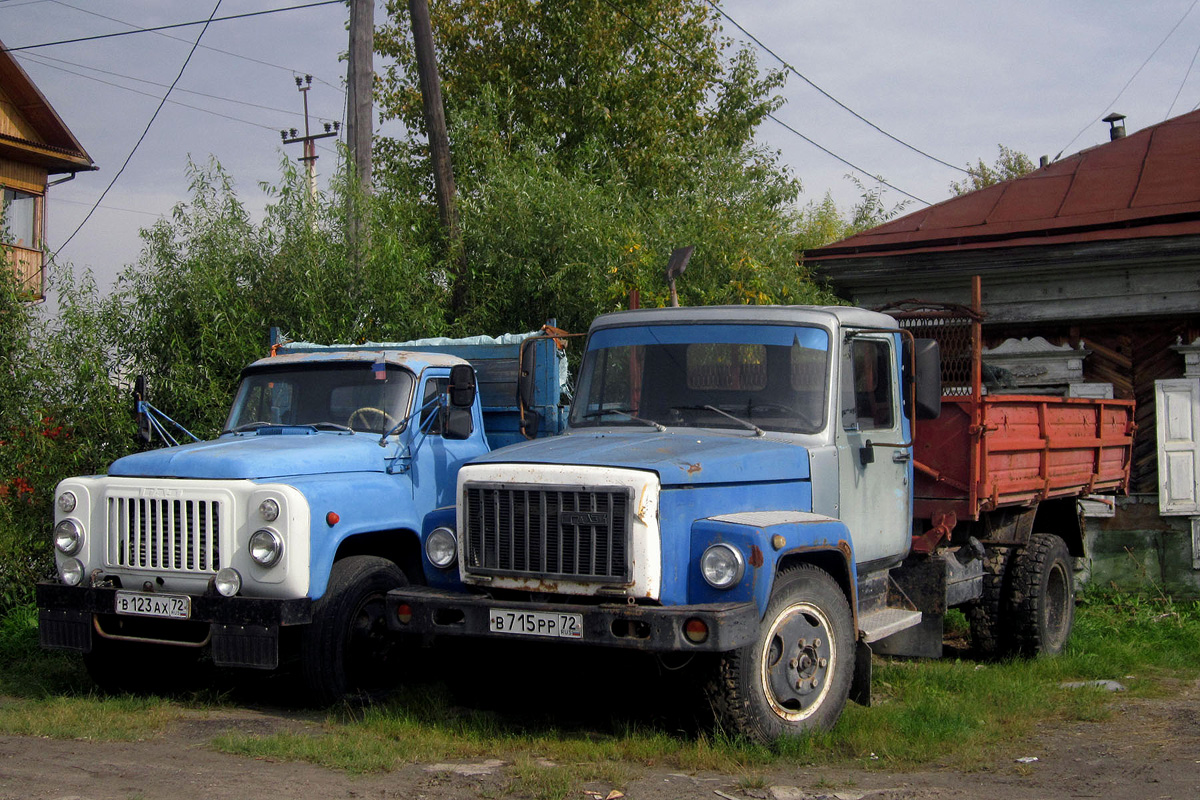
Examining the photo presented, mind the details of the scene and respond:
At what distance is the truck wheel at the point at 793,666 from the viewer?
5281 mm

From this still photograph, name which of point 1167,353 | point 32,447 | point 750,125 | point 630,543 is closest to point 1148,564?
point 1167,353

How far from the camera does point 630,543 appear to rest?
5.24 m

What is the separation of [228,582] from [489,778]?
196cm

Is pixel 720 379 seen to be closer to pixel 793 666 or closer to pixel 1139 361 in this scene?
pixel 793 666

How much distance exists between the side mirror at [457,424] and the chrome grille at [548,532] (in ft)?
5.37

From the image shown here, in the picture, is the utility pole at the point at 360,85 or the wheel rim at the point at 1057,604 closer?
the wheel rim at the point at 1057,604

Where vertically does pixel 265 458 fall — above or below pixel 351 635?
above

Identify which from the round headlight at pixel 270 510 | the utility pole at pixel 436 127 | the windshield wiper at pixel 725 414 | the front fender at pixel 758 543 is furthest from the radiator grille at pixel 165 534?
the utility pole at pixel 436 127

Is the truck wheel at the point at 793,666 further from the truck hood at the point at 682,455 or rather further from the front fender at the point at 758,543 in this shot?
the truck hood at the point at 682,455

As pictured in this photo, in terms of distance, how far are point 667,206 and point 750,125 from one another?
998 centimetres

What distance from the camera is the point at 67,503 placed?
659 centimetres

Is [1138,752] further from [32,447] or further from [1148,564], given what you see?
[32,447]

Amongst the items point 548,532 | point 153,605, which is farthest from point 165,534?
point 548,532

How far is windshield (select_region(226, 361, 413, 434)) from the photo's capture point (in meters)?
7.30
